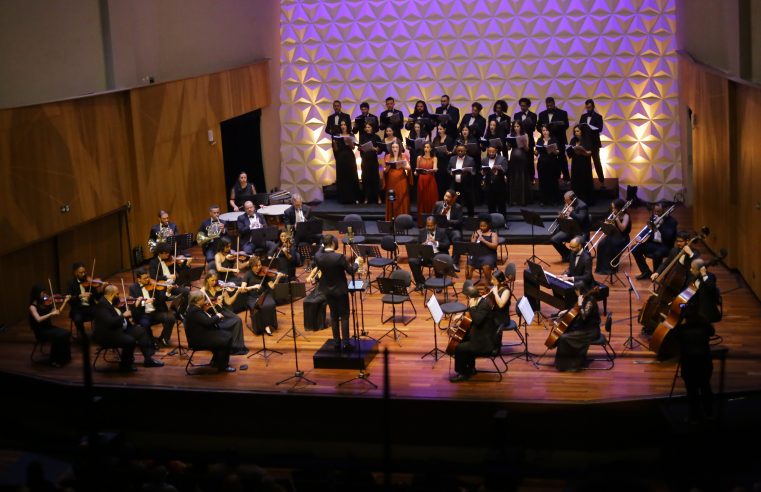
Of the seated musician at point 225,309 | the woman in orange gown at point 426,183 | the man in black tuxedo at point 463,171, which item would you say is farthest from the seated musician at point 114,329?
the man in black tuxedo at point 463,171

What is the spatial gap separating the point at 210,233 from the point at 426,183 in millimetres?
3903

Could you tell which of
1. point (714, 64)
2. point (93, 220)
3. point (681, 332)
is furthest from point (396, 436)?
point (714, 64)

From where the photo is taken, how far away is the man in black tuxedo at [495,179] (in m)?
16.3

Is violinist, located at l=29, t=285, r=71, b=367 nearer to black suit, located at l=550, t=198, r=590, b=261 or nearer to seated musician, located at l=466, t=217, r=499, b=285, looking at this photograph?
seated musician, located at l=466, t=217, r=499, b=285

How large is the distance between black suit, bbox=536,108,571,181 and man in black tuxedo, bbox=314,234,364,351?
7.11 m

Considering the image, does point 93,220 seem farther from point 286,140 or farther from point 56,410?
point 286,140

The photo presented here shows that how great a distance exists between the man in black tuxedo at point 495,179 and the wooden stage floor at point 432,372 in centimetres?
404

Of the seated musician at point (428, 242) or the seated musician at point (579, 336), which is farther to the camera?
the seated musician at point (428, 242)

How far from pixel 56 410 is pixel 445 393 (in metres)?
3.92

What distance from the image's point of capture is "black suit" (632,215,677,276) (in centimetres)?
1327

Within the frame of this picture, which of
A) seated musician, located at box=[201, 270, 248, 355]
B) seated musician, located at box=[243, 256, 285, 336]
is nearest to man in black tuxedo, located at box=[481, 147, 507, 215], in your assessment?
seated musician, located at box=[243, 256, 285, 336]

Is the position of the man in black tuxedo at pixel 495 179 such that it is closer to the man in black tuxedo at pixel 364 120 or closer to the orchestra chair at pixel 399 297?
the man in black tuxedo at pixel 364 120

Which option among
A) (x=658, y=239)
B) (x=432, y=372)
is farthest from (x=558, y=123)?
(x=432, y=372)

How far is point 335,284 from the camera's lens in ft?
36.2
